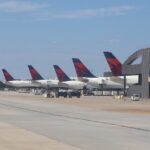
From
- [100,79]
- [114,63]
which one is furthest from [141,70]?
[100,79]

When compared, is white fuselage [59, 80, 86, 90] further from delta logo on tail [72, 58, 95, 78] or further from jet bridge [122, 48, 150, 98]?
jet bridge [122, 48, 150, 98]

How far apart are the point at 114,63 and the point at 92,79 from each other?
71.3 ft

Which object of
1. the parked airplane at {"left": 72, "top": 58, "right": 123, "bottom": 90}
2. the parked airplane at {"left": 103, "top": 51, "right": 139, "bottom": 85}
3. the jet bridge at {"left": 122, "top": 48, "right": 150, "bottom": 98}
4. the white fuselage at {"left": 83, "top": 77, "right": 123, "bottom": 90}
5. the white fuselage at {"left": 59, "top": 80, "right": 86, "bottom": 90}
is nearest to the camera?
the jet bridge at {"left": 122, "top": 48, "right": 150, "bottom": 98}

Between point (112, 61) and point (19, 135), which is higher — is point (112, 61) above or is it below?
above

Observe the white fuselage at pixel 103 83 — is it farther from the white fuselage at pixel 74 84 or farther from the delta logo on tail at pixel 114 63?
the delta logo on tail at pixel 114 63

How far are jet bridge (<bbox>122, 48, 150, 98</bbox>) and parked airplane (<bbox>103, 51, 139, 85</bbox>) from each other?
37.9ft

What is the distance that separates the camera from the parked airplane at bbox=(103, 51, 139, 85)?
152 m

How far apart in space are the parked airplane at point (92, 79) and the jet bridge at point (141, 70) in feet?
76.6

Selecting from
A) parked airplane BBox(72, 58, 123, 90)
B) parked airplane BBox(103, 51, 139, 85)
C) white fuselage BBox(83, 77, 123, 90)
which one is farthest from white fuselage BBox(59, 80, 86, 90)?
parked airplane BBox(103, 51, 139, 85)

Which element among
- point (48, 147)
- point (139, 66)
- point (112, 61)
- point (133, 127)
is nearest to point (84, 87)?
point (112, 61)

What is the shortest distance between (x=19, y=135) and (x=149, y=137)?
610 centimetres

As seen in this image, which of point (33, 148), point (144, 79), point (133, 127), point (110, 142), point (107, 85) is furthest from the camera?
point (107, 85)

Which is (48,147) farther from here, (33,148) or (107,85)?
(107,85)

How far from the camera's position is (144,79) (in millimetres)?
124438
